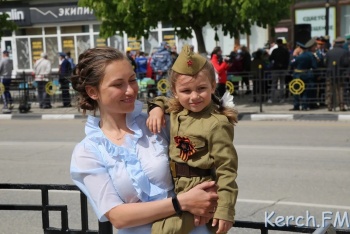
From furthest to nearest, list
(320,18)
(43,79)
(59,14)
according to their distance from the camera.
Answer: (59,14) → (320,18) → (43,79)

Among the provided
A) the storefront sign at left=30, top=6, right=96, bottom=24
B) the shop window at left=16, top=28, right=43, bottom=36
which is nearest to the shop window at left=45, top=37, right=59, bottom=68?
the shop window at left=16, top=28, right=43, bottom=36

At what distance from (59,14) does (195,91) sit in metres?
28.8

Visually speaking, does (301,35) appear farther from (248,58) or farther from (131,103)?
(131,103)

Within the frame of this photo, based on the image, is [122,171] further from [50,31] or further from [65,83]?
[50,31]

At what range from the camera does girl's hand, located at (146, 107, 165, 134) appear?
7.93 ft

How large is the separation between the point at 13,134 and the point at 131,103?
12.1 m

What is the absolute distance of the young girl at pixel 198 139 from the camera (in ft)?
7.56

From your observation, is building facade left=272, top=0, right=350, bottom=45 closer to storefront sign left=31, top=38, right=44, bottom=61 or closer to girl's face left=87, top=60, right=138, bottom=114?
storefront sign left=31, top=38, right=44, bottom=61

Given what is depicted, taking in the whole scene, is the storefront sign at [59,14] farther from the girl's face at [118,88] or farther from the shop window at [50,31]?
the girl's face at [118,88]

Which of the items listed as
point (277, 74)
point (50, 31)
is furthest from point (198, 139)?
point (50, 31)

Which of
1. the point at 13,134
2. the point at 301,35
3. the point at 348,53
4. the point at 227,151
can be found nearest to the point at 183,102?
the point at 227,151

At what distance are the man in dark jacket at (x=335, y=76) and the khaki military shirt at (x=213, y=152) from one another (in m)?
13.2

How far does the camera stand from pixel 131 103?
94.8 inches

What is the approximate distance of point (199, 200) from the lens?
2268 mm
